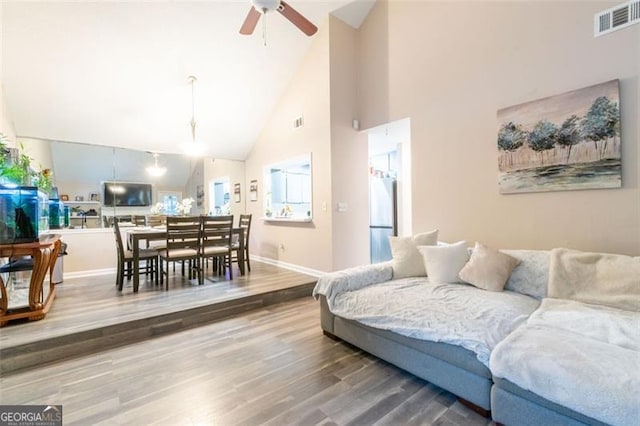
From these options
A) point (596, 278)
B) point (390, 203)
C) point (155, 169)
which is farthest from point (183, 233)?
point (596, 278)

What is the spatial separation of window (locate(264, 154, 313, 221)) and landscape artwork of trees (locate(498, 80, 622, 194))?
371cm

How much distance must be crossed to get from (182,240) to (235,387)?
94.1 inches

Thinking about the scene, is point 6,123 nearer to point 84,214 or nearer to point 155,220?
point 84,214

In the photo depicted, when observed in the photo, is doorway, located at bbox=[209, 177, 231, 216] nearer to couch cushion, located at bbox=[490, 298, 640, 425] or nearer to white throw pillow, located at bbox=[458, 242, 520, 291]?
white throw pillow, located at bbox=[458, 242, 520, 291]

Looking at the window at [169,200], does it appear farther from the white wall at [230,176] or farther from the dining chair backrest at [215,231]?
the dining chair backrest at [215,231]

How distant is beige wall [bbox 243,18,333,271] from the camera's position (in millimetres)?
4348

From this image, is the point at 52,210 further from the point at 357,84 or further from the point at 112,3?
the point at 357,84

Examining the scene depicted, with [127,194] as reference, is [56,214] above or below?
below

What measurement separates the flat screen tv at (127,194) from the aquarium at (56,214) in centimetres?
60

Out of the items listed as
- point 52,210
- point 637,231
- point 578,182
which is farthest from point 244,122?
point 637,231

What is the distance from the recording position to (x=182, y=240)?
3820 millimetres

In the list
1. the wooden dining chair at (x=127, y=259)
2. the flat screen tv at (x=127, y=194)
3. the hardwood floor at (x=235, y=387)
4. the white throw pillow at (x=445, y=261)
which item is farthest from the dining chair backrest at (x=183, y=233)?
the white throw pillow at (x=445, y=261)

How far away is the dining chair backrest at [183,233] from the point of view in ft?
12.1

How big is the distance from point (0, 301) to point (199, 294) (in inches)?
67.4
